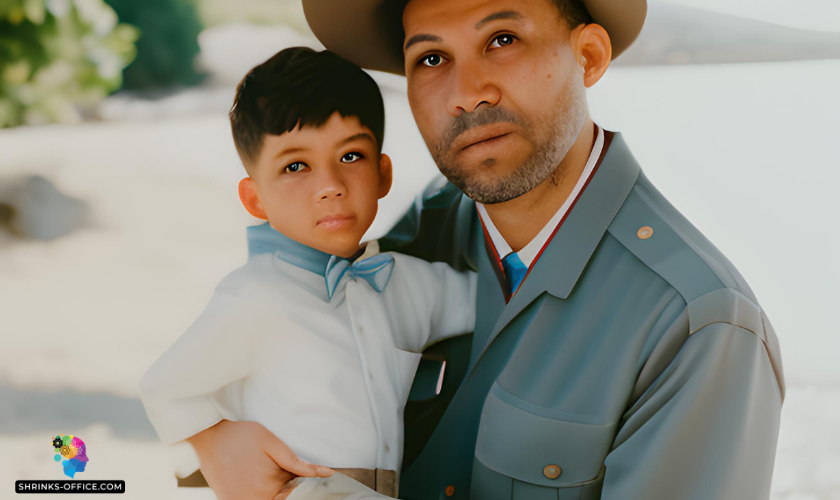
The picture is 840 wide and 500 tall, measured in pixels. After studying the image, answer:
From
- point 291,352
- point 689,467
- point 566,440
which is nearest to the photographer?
point 689,467

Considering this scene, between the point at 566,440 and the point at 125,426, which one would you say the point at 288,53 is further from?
the point at 125,426

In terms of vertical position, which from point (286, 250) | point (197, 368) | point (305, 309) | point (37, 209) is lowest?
point (197, 368)

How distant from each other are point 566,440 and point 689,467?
0.19 m

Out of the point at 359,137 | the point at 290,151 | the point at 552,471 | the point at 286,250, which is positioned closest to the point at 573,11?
the point at 359,137

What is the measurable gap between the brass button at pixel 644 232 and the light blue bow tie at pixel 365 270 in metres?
0.46

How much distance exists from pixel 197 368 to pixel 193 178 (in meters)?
0.53

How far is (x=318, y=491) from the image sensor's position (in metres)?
1.09

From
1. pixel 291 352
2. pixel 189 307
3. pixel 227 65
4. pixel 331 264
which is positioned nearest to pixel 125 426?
pixel 189 307

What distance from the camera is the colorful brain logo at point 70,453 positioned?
5.04 ft

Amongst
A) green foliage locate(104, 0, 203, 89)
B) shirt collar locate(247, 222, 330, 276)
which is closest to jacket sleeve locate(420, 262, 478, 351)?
shirt collar locate(247, 222, 330, 276)

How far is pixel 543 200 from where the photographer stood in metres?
1.20

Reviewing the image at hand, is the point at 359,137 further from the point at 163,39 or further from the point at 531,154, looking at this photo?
the point at 163,39

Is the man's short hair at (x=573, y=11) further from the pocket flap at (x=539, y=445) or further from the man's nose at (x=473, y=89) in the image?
the pocket flap at (x=539, y=445)

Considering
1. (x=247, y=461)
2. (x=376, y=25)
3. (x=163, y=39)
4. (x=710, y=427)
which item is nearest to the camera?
(x=710, y=427)
